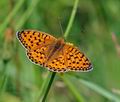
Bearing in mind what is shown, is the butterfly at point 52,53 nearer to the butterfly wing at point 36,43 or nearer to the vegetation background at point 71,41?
the butterfly wing at point 36,43

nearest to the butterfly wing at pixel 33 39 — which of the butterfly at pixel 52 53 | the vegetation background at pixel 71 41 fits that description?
the butterfly at pixel 52 53

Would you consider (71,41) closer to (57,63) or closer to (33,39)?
(33,39)

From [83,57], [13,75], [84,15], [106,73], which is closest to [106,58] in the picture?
[106,73]

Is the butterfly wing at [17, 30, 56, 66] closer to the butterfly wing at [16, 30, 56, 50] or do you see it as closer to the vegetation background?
the butterfly wing at [16, 30, 56, 50]

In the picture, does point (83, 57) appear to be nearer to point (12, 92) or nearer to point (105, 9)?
point (12, 92)

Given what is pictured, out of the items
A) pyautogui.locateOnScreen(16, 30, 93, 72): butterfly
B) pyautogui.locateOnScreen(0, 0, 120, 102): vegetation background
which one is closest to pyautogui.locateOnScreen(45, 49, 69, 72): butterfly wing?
pyautogui.locateOnScreen(16, 30, 93, 72): butterfly

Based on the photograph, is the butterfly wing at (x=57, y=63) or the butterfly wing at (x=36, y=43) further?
the butterfly wing at (x=36, y=43)
